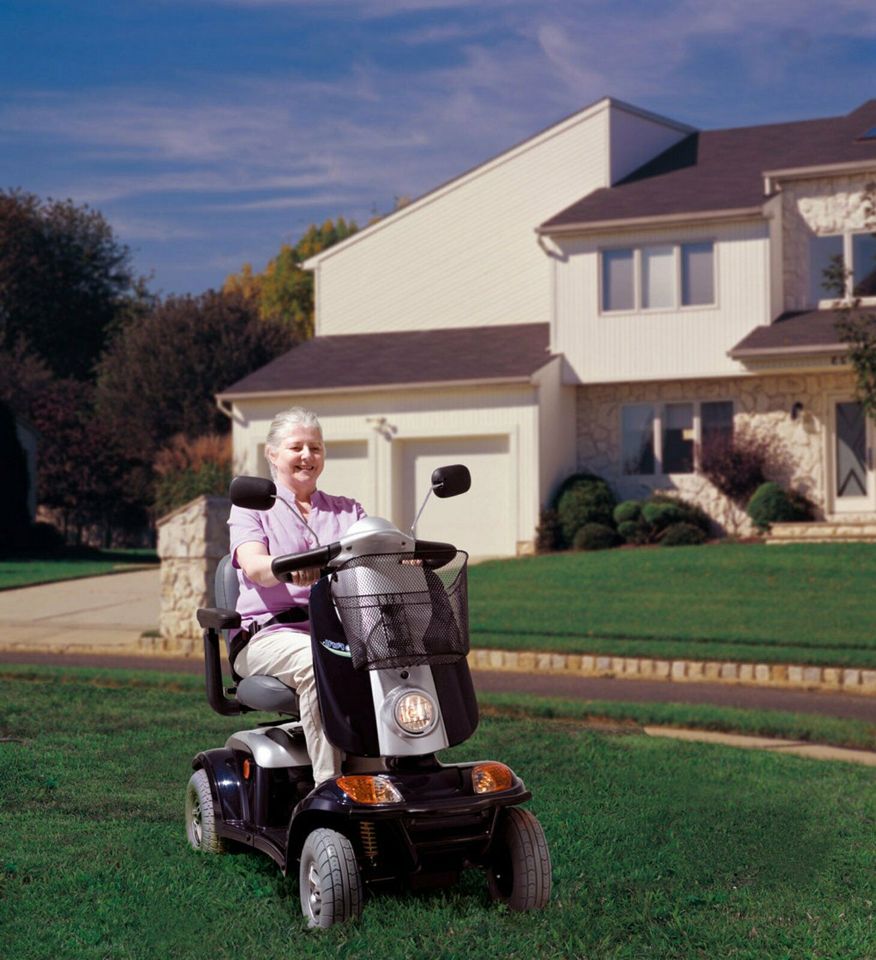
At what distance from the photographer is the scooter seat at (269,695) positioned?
5117mm

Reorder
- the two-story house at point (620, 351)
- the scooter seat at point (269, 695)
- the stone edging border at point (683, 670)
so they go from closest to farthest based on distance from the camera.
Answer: the scooter seat at point (269, 695), the stone edging border at point (683, 670), the two-story house at point (620, 351)

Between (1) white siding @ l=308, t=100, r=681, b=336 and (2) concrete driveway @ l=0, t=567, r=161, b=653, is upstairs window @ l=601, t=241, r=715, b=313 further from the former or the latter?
(2) concrete driveway @ l=0, t=567, r=161, b=653

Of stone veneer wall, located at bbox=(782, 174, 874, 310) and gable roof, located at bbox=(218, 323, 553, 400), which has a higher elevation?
stone veneer wall, located at bbox=(782, 174, 874, 310)

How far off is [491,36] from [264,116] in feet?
65.0

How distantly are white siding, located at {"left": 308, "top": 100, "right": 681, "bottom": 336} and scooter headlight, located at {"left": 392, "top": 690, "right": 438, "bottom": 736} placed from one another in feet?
82.6

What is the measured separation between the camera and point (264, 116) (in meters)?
45.3

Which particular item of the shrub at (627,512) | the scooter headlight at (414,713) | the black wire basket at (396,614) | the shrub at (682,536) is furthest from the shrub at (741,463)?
the scooter headlight at (414,713)

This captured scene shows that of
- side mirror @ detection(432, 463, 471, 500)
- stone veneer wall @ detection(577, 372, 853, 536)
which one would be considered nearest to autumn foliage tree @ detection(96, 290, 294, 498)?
stone veneer wall @ detection(577, 372, 853, 536)

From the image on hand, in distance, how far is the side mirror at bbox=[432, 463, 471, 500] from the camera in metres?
5.14

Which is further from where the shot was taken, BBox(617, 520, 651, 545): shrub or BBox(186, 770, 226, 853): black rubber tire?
BBox(617, 520, 651, 545): shrub

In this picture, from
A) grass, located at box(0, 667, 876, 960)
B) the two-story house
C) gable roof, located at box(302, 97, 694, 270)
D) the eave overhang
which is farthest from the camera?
gable roof, located at box(302, 97, 694, 270)

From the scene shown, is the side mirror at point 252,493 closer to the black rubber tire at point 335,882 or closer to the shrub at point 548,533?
the black rubber tire at point 335,882

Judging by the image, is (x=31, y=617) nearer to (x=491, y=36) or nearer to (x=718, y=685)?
(x=718, y=685)

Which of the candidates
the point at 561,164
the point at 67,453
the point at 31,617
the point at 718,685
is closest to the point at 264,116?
the point at 67,453
